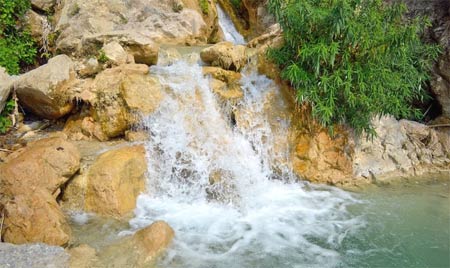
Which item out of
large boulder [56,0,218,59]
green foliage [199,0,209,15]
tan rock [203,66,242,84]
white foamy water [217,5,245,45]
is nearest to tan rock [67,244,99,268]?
tan rock [203,66,242,84]

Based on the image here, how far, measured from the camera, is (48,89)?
6418mm

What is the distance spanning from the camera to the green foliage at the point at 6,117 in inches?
261

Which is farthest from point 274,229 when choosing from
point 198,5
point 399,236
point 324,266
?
point 198,5

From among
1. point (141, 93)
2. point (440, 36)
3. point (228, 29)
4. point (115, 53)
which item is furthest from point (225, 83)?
point (228, 29)

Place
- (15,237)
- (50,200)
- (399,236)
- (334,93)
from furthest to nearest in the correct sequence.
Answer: (334,93) < (399,236) < (50,200) < (15,237)

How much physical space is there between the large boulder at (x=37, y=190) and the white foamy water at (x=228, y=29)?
8.07 m

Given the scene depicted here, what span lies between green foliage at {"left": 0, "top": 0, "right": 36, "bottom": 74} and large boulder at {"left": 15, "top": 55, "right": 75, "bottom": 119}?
5.24ft

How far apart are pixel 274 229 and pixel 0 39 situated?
735cm

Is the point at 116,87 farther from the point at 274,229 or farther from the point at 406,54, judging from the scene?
the point at 406,54

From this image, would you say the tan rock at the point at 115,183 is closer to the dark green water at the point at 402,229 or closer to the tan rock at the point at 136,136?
the tan rock at the point at 136,136

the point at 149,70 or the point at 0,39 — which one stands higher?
the point at 0,39

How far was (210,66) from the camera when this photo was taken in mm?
7656

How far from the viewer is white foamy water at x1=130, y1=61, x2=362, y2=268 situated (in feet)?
15.0

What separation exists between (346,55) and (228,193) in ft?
9.92
